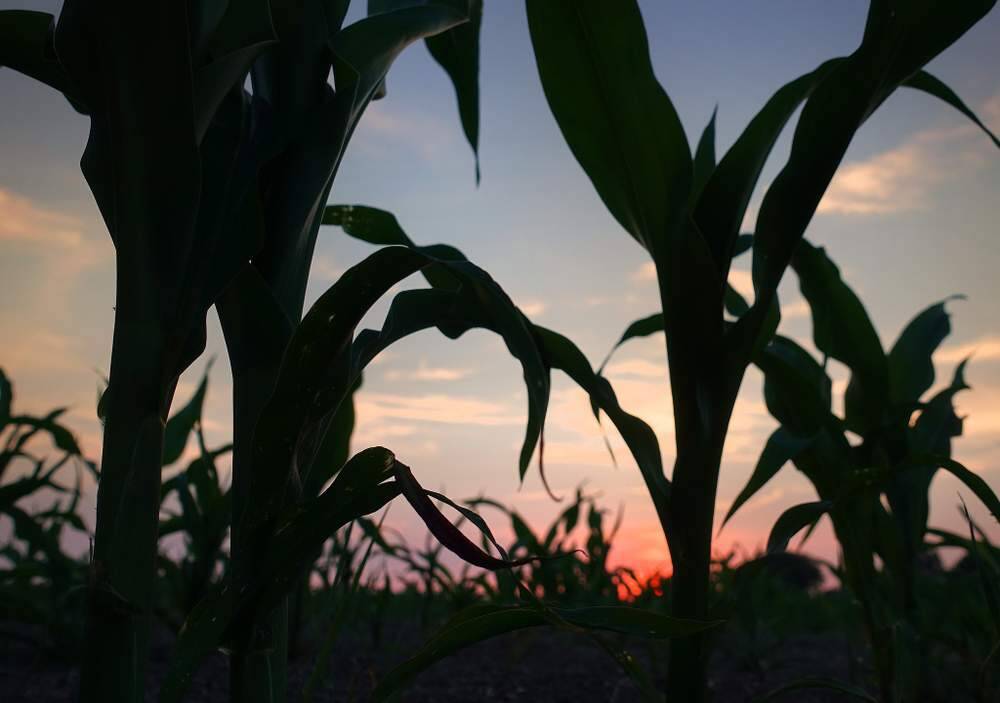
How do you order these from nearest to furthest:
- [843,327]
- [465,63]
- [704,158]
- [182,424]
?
1. [465,63]
2. [704,158]
3. [843,327]
4. [182,424]

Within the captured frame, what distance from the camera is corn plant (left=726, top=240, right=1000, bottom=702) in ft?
3.14

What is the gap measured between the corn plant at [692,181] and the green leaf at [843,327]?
1.56 ft

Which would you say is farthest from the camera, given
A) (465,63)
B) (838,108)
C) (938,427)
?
(938,427)

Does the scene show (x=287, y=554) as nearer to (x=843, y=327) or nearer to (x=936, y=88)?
(x=936, y=88)

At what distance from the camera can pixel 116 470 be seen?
1.87ft

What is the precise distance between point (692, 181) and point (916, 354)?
0.92 meters

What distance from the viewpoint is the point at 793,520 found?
0.89 meters

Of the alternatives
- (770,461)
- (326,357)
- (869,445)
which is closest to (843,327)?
(869,445)

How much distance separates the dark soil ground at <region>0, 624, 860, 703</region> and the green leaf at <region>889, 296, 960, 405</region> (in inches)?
19.2

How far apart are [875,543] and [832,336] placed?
1.06 feet

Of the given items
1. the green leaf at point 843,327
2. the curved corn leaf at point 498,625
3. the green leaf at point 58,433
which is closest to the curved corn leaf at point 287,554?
the curved corn leaf at point 498,625

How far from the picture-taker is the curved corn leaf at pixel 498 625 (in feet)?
1.99

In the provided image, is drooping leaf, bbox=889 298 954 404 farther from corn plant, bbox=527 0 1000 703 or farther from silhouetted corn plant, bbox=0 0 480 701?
silhouetted corn plant, bbox=0 0 480 701

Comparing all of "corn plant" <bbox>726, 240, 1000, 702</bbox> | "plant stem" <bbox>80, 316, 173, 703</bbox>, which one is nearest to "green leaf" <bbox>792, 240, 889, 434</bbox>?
"corn plant" <bbox>726, 240, 1000, 702</bbox>
